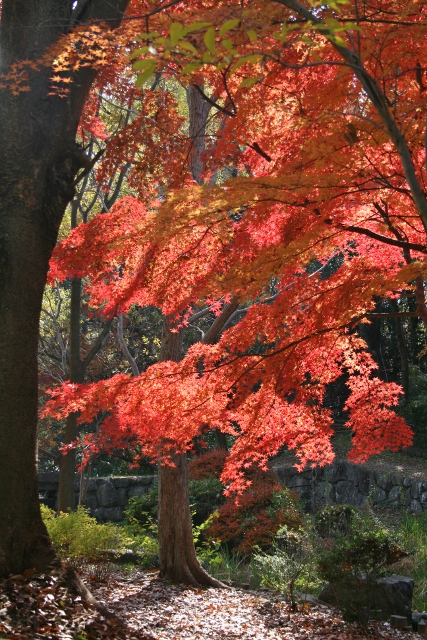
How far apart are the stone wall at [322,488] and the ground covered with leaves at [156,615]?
387 centimetres

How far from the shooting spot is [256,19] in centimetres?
319

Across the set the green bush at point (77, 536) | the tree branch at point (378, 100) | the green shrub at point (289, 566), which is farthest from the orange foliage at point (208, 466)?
the tree branch at point (378, 100)

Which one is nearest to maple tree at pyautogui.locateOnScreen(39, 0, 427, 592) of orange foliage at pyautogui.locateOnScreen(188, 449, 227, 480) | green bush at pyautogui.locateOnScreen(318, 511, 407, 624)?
green bush at pyautogui.locateOnScreen(318, 511, 407, 624)

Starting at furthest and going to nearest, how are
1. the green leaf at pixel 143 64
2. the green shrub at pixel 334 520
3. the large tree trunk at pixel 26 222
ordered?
the green shrub at pixel 334 520, the large tree trunk at pixel 26 222, the green leaf at pixel 143 64

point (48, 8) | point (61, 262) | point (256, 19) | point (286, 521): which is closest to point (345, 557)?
point (286, 521)

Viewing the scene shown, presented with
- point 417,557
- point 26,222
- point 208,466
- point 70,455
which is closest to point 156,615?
point 417,557

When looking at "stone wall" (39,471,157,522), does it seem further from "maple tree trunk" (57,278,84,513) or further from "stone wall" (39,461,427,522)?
"maple tree trunk" (57,278,84,513)

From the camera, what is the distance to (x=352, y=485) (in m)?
13.0

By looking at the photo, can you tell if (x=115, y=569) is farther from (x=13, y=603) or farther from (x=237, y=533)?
(x=13, y=603)

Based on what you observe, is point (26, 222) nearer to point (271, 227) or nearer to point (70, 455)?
point (271, 227)

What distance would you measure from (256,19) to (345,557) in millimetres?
5006

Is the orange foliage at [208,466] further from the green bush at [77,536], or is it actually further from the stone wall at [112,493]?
the green bush at [77,536]

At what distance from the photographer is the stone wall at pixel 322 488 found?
11.6 m

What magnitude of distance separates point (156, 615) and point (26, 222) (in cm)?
383
